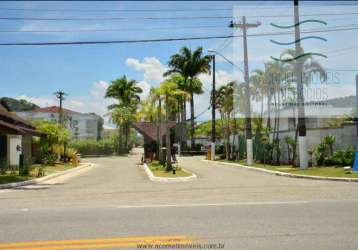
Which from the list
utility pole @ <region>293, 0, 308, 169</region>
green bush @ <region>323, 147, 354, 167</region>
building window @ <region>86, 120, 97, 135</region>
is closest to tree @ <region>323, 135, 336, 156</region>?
green bush @ <region>323, 147, 354, 167</region>

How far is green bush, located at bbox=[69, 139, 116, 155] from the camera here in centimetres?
8456

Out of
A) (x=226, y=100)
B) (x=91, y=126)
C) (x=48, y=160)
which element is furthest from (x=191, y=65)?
(x=91, y=126)

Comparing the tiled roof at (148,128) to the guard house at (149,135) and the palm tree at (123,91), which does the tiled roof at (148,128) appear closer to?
the guard house at (149,135)

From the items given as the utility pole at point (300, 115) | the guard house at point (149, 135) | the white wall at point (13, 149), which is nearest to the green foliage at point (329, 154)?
the utility pole at point (300, 115)

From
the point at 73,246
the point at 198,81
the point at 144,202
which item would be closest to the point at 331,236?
the point at 73,246

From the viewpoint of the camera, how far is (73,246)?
338 inches

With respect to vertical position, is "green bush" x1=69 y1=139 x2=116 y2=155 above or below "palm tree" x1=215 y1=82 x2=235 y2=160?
below

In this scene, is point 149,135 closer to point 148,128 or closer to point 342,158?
point 148,128

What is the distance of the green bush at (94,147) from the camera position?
8456cm

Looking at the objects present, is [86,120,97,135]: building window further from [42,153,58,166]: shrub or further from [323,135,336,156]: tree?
[323,135,336,156]: tree

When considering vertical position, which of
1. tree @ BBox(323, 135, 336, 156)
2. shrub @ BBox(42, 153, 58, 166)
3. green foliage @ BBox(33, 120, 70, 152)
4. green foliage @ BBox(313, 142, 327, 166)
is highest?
green foliage @ BBox(33, 120, 70, 152)

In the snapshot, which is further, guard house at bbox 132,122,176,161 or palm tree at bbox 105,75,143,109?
palm tree at bbox 105,75,143,109

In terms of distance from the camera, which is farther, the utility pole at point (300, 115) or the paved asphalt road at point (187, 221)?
the utility pole at point (300, 115)

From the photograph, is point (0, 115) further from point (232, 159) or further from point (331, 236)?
point (331, 236)
